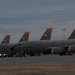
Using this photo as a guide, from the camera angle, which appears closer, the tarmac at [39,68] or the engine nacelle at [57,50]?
the tarmac at [39,68]

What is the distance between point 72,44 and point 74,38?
586 inches

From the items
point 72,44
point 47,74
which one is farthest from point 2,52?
point 47,74

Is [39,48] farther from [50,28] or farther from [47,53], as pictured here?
[50,28]

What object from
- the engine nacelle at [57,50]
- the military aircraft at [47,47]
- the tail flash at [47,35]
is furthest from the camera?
the tail flash at [47,35]

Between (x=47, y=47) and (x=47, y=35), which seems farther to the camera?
(x=47, y=35)

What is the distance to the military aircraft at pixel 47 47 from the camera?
13950 centimetres

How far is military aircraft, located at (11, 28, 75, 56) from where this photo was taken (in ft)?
458

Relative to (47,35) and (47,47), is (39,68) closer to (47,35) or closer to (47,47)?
(47,47)

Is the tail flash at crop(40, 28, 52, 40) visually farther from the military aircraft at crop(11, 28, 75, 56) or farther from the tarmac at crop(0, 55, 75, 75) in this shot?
the tarmac at crop(0, 55, 75, 75)

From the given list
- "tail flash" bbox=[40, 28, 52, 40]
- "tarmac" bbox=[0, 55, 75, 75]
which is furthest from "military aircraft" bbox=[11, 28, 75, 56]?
"tarmac" bbox=[0, 55, 75, 75]

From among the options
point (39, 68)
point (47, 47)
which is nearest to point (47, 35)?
point (47, 47)

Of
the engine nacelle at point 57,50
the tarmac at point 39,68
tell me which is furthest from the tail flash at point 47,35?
the tarmac at point 39,68

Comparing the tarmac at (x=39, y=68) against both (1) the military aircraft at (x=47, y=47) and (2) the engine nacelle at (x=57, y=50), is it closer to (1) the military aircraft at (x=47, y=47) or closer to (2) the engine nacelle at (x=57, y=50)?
(1) the military aircraft at (x=47, y=47)

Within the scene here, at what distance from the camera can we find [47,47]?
144 meters
